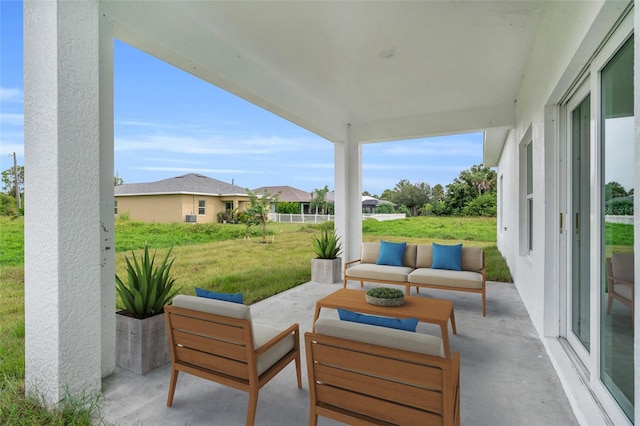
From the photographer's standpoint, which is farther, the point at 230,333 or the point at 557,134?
the point at 557,134

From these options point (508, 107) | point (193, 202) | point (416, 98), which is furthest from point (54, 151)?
point (193, 202)

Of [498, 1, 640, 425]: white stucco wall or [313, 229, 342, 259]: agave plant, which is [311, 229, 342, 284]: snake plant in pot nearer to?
[313, 229, 342, 259]: agave plant

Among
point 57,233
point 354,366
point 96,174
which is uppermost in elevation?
point 96,174

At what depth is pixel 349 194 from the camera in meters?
6.61

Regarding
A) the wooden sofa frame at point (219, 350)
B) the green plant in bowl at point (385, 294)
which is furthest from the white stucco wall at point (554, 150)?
the wooden sofa frame at point (219, 350)

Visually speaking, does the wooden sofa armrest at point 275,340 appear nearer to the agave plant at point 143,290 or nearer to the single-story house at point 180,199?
the agave plant at point 143,290

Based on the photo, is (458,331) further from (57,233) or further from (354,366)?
(57,233)

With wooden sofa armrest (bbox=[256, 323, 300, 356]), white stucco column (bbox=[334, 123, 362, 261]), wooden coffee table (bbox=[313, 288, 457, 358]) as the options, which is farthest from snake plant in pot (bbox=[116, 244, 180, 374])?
white stucco column (bbox=[334, 123, 362, 261])

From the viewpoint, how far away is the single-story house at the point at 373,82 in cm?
186

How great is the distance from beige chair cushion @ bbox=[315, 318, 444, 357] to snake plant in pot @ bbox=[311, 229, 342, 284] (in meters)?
4.22

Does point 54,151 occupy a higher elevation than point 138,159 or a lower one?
lower

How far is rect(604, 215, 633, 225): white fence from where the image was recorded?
163 centimetres

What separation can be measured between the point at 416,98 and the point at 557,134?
275cm

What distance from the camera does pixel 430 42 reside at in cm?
351
